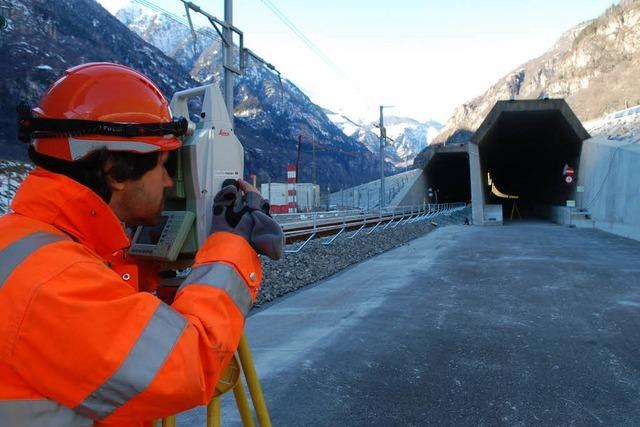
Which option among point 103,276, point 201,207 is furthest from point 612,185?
point 103,276

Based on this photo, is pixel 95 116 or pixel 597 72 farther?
pixel 597 72

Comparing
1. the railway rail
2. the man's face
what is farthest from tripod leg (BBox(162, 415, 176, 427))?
the railway rail

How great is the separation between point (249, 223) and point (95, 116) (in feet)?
1.69

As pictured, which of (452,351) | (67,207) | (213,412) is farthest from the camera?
(452,351)

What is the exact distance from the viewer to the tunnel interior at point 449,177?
4417 centimetres

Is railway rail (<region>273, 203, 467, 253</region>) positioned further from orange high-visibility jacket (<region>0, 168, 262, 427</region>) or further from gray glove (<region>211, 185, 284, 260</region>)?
orange high-visibility jacket (<region>0, 168, 262, 427</region>)

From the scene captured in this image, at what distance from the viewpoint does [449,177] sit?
52.6m

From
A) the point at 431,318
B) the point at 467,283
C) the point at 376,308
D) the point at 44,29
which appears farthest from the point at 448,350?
the point at 44,29

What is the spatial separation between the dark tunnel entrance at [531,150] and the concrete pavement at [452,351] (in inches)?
863

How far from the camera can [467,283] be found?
8914 millimetres

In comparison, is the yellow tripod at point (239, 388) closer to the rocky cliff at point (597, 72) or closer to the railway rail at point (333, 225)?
the railway rail at point (333, 225)

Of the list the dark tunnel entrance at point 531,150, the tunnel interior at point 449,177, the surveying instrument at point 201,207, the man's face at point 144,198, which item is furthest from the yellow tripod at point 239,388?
the tunnel interior at point 449,177

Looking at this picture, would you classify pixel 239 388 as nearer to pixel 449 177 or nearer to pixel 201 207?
pixel 201 207

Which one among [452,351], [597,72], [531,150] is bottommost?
[452,351]
